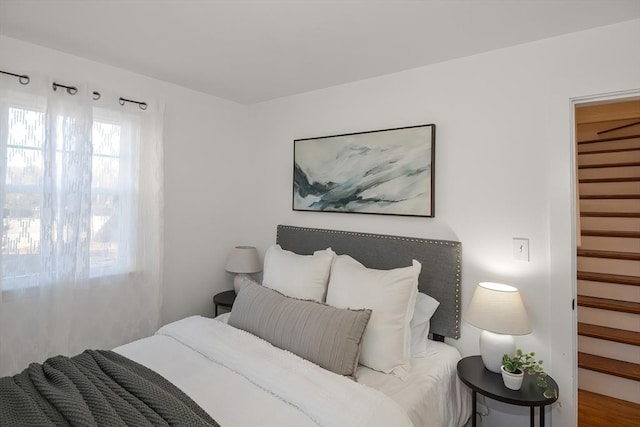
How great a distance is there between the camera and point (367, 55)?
7.02 ft

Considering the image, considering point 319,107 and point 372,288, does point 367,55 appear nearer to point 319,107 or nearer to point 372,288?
point 319,107

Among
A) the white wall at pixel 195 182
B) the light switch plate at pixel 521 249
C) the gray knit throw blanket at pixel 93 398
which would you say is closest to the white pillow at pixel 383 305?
the light switch plate at pixel 521 249

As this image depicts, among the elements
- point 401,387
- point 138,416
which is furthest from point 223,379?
point 401,387

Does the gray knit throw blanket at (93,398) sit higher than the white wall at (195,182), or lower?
lower

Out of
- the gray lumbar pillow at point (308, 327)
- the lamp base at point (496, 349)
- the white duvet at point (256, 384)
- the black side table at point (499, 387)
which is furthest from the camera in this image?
the lamp base at point (496, 349)

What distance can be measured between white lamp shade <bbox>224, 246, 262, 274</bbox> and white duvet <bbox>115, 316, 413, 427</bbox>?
96 centimetres

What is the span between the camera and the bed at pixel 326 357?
1371 mm

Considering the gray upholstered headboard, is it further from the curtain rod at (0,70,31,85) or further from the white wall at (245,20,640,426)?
the curtain rod at (0,70,31,85)

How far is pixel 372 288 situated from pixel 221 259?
1.74 metres

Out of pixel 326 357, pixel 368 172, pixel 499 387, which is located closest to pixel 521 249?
pixel 499 387

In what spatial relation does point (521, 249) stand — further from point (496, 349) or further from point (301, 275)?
point (301, 275)

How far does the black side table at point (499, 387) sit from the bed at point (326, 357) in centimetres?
10

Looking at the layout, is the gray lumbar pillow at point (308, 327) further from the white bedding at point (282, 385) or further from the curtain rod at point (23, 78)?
the curtain rod at point (23, 78)

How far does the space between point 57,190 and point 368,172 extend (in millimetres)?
2067
